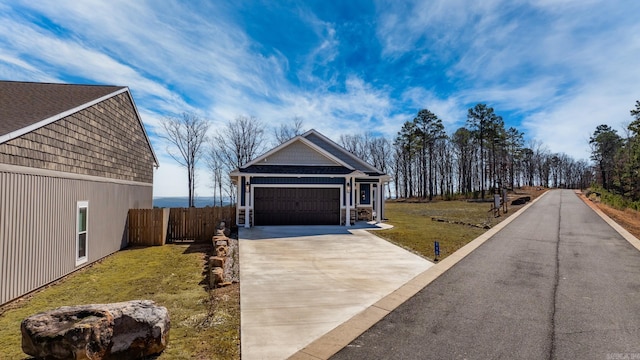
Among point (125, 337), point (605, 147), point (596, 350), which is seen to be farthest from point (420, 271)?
point (605, 147)

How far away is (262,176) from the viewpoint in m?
18.3

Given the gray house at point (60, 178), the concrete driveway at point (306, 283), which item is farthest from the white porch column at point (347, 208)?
the gray house at point (60, 178)

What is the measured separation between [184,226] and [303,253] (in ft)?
21.8

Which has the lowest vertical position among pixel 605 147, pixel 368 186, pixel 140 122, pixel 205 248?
pixel 205 248

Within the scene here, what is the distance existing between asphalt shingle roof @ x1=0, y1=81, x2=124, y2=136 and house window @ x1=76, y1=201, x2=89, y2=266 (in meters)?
2.72

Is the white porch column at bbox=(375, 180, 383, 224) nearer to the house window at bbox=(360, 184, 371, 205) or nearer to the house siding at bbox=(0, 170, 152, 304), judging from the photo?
the house window at bbox=(360, 184, 371, 205)

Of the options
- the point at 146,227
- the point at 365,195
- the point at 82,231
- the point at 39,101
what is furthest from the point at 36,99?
the point at 365,195

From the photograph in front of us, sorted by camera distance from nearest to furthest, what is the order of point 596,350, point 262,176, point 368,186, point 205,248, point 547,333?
point 596,350 → point 547,333 → point 205,248 → point 262,176 → point 368,186

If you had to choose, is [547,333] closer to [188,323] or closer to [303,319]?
[303,319]

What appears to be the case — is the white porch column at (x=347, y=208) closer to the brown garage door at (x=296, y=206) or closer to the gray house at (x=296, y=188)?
the gray house at (x=296, y=188)

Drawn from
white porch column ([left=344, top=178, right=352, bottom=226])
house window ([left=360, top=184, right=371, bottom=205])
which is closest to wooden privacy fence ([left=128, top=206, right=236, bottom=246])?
white porch column ([left=344, top=178, right=352, bottom=226])

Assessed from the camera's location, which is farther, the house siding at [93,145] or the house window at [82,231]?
the house window at [82,231]

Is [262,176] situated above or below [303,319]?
above

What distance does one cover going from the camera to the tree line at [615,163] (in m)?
40.2
